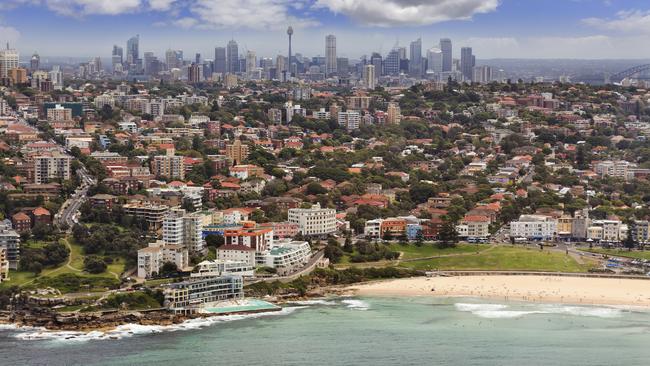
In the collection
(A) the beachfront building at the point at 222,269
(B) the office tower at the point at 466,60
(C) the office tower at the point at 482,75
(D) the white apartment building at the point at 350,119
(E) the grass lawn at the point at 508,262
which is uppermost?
(B) the office tower at the point at 466,60

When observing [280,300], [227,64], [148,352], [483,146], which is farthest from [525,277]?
A: [227,64]

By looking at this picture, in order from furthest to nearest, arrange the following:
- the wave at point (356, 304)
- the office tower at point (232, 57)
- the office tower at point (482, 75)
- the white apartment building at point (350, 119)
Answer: the office tower at point (232, 57) < the office tower at point (482, 75) < the white apartment building at point (350, 119) < the wave at point (356, 304)

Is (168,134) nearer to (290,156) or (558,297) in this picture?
(290,156)

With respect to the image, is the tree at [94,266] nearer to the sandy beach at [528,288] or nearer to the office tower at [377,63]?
the sandy beach at [528,288]

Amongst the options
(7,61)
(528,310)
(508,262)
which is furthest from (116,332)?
(7,61)

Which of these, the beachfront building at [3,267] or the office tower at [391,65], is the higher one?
the office tower at [391,65]

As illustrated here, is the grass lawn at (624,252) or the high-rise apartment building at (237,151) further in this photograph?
Result: the high-rise apartment building at (237,151)

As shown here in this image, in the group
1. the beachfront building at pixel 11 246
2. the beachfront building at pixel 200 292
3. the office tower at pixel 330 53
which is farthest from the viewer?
the office tower at pixel 330 53

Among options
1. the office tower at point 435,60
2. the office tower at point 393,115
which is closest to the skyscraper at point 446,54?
the office tower at point 435,60
